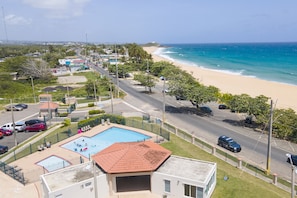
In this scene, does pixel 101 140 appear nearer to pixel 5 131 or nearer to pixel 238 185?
pixel 5 131

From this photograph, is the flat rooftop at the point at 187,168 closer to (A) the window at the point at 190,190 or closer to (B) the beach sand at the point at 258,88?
(A) the window at the point at 190,190

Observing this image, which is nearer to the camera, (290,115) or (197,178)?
(197,178)

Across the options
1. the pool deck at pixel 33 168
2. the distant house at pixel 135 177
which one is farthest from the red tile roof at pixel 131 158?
the pool deck at pixel 33 168

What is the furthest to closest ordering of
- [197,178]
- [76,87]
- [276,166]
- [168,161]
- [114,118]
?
[76,87], [114,118], [276,166], [168,161], [197,178]

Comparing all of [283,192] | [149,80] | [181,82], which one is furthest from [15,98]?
[283,192]

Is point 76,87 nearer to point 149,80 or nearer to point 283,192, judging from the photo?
point 149,80

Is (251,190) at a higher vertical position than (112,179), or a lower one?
lower

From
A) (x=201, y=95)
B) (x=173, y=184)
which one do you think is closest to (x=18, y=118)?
(x=201, y=95)

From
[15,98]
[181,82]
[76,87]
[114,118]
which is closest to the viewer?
[114,118]
